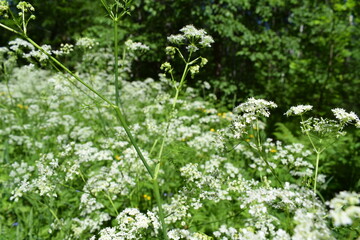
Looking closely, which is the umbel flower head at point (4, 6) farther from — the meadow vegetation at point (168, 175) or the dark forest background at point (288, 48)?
the dark forest background at point (288, 48)

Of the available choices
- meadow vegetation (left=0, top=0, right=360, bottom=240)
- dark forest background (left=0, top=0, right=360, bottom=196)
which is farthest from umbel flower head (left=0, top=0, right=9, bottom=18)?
dark forest background (left=0, top=0, right=360, bottom=196)

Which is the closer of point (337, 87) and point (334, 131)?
point (334, 131)

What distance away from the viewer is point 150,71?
45.2 feet

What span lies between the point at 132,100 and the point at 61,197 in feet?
14.3

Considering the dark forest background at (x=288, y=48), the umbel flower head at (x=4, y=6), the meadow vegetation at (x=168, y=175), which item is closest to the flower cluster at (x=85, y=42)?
the meadow vegetation at (x=168, y=175)

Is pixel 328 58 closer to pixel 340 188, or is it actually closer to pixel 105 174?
pixel 340 188

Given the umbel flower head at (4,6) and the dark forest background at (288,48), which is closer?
the umbel flower head at (4,6)

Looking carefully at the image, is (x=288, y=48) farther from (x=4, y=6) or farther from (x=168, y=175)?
(x=4, y=6)

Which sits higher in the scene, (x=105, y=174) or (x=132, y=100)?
(x=132, y=100)

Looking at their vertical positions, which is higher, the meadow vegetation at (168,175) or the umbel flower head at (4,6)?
the umbel flower head at (4,6)

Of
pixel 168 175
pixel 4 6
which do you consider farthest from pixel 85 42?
pixel 168 175

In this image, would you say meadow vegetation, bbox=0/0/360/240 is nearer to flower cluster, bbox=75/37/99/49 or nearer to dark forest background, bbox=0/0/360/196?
flower cluster, bbox=75/37/99/49

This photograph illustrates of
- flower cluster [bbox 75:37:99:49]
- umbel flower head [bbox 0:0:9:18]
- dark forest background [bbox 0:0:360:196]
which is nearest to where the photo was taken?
umbel flower head [bbox 0:0:9:18]

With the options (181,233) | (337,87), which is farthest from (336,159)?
(181,233)
